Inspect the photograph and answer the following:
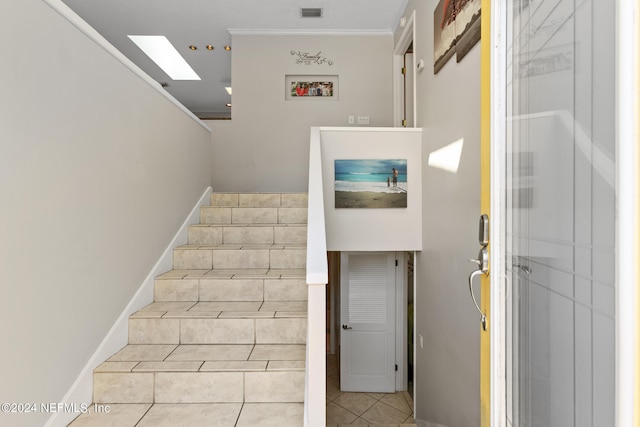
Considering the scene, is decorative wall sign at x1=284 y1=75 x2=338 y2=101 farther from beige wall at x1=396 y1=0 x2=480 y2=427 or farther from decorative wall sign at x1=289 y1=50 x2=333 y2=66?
beige wall at x1=396 y1=0 x2=480 y2=427

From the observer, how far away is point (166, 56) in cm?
527

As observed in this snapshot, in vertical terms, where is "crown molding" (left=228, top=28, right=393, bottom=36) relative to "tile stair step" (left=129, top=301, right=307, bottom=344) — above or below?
above

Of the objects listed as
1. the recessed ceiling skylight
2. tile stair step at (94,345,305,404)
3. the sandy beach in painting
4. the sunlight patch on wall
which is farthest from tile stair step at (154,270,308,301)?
the recessed ceiling skylight

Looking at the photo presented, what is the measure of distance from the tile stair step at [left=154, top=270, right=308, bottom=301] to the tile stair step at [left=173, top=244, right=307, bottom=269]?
0.31 m

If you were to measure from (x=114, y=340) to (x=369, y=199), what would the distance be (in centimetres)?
237

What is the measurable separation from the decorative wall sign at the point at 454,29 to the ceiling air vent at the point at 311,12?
165 centimetres

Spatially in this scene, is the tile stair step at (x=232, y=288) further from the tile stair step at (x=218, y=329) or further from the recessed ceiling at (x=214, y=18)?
the recessed ceiling at (x=214, y=18)

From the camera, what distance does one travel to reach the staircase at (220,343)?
1.79 meters

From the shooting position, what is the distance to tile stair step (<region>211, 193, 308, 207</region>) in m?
3.85
